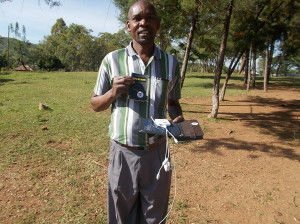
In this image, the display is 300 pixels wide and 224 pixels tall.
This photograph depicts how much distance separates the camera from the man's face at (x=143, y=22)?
1628 mm

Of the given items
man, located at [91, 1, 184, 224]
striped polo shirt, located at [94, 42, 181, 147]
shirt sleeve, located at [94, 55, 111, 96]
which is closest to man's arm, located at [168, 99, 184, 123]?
man, located at [91, 1, 184, 224]

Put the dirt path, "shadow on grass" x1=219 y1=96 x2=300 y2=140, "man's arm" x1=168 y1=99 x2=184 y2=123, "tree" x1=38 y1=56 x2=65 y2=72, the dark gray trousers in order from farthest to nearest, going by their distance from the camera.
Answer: "tree" x1=38 y1=56 x2=65 y2=72 < "shadow on grass" x1=219 y1=96 x2=300 y2=140 < the dirt path < "man's arm" x1=168 y1=99 x2=184 y2=123 < the dark gray trousers

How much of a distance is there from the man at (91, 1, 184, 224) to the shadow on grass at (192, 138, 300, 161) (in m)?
3.41

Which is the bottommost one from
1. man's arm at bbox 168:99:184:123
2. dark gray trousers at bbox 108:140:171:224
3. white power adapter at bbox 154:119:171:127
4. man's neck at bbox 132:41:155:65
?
dark gray trousers at bbox 108:140:171:224

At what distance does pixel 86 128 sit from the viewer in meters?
6.33

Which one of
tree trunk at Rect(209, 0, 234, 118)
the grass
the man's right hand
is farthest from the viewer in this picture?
tree trunk at Rect(209, 0, 234, 118)

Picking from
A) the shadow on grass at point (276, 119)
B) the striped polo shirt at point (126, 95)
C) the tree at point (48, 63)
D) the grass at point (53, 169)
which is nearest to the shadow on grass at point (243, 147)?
the shadow on grass at point (276, 119)

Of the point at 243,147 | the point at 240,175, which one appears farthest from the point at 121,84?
the point at 243,147

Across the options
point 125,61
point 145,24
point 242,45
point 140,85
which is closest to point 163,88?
point 140,85

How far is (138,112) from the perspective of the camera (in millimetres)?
1692

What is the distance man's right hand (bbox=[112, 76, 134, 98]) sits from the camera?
1502 millimetres

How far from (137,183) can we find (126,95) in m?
0.61

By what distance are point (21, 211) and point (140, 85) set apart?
2418mm

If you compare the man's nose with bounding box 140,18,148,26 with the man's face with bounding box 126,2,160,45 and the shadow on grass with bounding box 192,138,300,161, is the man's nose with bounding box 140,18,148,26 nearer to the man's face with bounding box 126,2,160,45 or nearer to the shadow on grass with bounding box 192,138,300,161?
the man's face with bounding box 126,2,160,45
